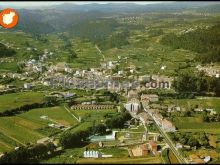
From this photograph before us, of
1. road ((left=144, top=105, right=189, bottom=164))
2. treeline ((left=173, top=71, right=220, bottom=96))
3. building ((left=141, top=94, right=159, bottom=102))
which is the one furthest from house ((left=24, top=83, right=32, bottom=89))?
road ((left=144, top=105, right=189, bottom=164))

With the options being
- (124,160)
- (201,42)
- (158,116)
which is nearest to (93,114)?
(158,116)

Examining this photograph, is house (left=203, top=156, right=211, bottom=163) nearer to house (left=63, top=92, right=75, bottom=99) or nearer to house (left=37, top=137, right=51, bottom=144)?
house (left=37, top=137, right=51, bottom=144)

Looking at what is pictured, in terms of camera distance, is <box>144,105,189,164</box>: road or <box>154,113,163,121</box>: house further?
<box>154,113,163,121</box>: house

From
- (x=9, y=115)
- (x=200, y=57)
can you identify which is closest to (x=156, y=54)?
(x=200, y=57)

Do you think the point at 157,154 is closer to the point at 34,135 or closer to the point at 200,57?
the point at 34,135

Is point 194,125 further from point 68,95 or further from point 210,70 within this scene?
point 210,70

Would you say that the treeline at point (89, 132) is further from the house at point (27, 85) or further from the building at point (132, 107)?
the house at point (27, 85)
